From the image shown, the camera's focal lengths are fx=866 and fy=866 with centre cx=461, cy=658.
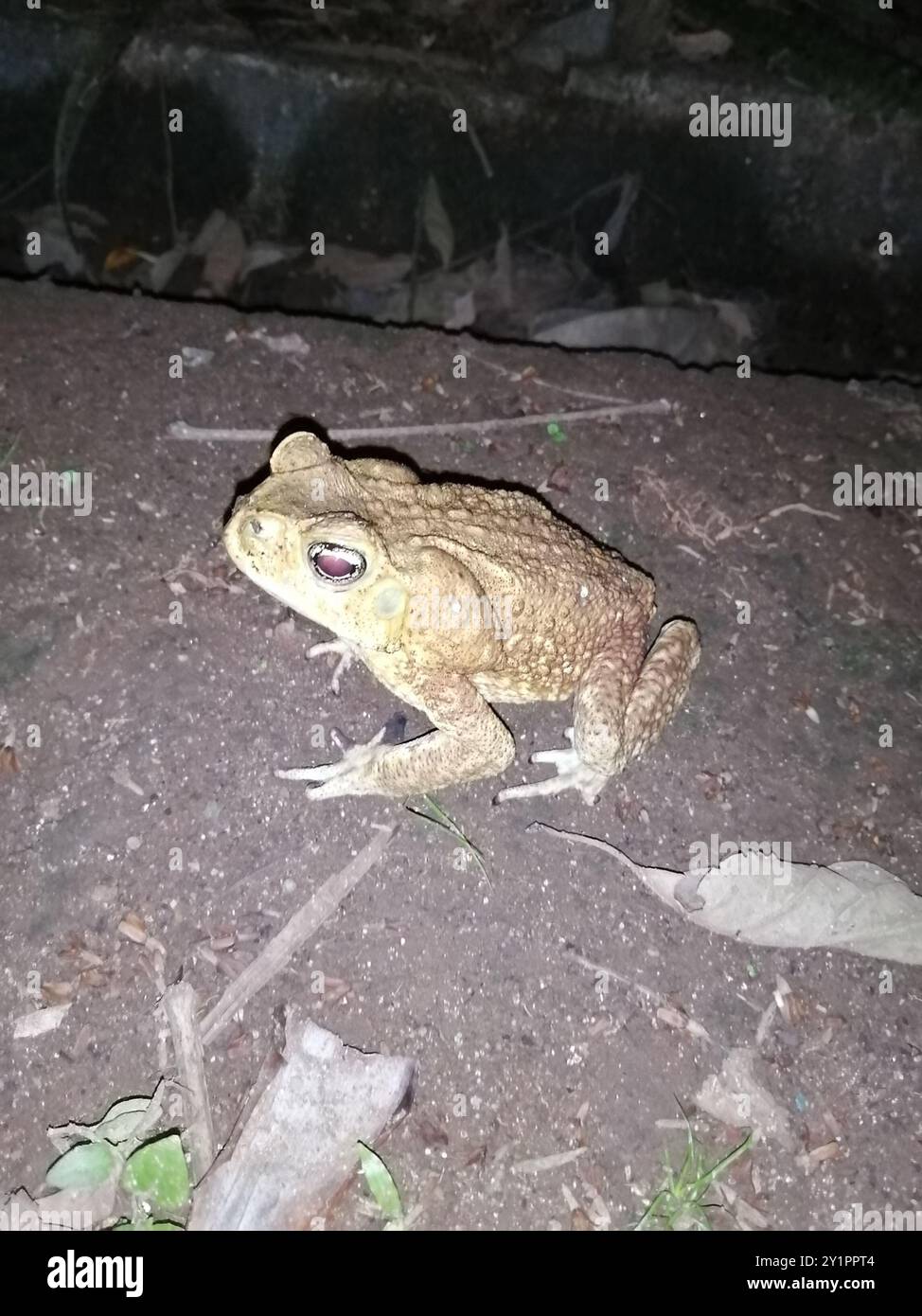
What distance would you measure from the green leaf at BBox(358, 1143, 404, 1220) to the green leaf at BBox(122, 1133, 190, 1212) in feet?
1.88

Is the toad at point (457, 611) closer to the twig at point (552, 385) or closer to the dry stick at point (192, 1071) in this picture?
the dry stick at point (192, 1071)

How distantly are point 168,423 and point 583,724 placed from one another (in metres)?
2.83

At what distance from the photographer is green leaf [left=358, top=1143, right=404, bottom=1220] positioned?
2859 millimetres

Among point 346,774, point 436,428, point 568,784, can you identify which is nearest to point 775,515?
point 436,428

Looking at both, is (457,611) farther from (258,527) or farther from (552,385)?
(552,385)

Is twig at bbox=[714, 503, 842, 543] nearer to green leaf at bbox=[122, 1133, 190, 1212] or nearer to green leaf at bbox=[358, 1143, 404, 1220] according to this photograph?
green leaf at bbox=[358, 1143, 404, 1220]

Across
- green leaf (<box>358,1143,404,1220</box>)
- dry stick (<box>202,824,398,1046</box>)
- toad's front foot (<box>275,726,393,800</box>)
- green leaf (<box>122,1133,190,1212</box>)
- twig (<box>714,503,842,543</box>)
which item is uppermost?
twig (<box>714,503,842,543</box>)

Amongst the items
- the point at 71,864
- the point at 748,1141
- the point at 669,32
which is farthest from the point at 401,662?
the point at 669,32

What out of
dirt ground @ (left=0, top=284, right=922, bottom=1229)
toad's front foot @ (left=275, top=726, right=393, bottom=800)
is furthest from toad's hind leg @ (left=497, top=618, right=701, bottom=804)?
toad's front foot @ (left=275, top=726, right=393, bottom=800)

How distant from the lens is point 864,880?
3705 mm

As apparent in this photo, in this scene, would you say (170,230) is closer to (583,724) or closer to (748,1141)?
(583,724)

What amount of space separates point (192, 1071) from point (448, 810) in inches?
54.8

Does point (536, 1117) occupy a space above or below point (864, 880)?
below

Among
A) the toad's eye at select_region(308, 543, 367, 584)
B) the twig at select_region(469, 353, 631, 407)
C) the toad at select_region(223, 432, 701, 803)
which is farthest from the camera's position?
the twig at select_region(469, 353, 631, 407)
